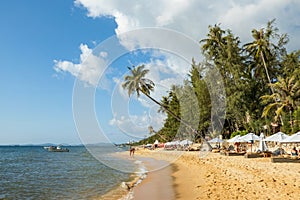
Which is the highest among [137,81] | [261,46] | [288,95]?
[261,46]

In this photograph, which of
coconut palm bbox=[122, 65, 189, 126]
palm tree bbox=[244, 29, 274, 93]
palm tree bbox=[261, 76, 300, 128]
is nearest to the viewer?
coconut palm bbox=[122, 65, 189, 126]

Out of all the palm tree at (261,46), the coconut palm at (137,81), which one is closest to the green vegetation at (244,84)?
the palm tree at (261,46)

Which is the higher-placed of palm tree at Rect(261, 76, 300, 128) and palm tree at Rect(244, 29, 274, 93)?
palm tree at Rect(244, 29, 274, 93)

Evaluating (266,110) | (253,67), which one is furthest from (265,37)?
(266,110)

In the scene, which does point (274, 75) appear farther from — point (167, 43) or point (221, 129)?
point (167, 43)

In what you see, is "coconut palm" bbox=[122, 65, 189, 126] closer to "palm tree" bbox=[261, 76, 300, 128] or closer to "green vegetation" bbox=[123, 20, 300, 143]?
"green vegetation" bbox=[123, 20, 300, 143]

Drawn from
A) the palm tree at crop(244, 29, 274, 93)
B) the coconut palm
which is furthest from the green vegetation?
the coconut palm

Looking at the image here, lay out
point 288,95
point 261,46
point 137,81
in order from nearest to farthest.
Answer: point 137,81, point 288,95, point 261,46

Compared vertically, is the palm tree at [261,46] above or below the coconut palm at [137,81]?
above

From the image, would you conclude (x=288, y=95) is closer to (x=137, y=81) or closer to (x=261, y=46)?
(x=261, y=46)

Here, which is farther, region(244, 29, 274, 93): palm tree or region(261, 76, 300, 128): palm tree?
region(244, 29, 274, 93): palm tree

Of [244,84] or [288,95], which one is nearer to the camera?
[288,95]

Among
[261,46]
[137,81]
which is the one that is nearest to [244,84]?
[261,46]

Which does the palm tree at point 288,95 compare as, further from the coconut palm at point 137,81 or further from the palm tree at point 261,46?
the coconut palm at point 137,81
